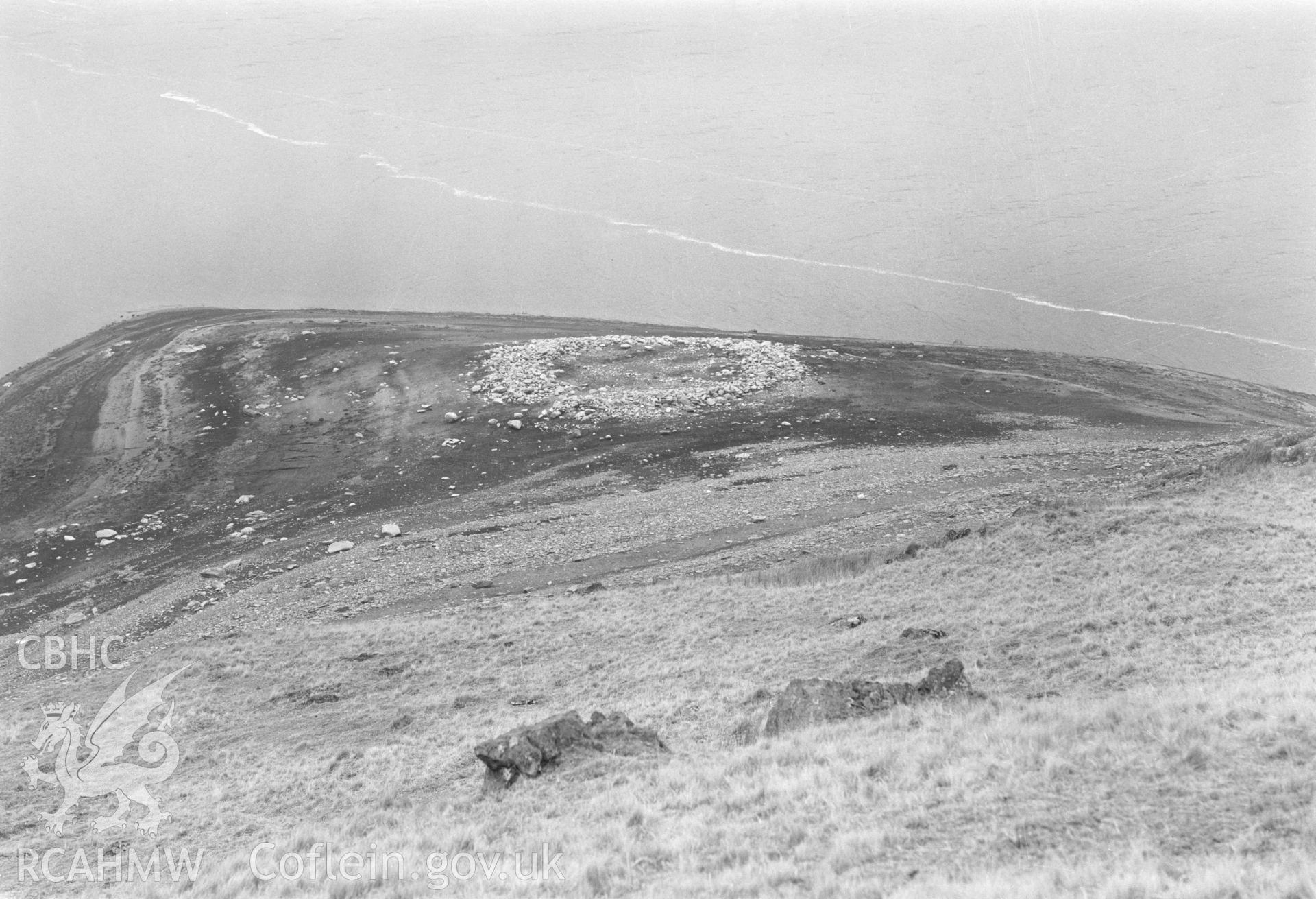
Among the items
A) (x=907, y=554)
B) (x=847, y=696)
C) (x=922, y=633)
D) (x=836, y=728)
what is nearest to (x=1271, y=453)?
→ (x=907, y=554)

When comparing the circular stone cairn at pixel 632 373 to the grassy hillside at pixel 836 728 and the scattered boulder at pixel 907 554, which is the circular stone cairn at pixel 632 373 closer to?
the grassy hillside at pixel 836 728

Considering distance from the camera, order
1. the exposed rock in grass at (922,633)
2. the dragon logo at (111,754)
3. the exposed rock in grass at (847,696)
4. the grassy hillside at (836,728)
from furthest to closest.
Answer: the exposed rock in grass at (922,633) → the dragon logo at (111,754) → the exposed rock in grass at (847,696) → the grassy hillside at (836,728)

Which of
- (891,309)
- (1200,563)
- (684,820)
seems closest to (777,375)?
(891,309)

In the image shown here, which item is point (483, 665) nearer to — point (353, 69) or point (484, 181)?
point (484, 181)

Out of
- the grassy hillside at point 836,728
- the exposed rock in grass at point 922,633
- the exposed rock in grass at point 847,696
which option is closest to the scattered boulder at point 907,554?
the grassy hillside at point 836,728

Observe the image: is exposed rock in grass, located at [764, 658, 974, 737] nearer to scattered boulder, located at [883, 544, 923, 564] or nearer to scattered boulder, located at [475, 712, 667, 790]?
scattered boulder, located at [475, 712, 667, 790]
